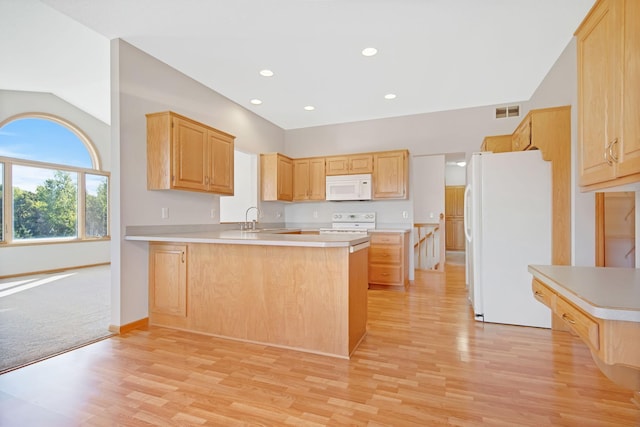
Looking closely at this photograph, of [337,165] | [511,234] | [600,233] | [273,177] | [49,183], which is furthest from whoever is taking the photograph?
[49,183]

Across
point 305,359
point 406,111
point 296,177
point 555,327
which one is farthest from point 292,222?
point 555,327

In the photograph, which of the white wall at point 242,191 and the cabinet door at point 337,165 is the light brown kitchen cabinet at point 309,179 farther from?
the white wall at point 242,191

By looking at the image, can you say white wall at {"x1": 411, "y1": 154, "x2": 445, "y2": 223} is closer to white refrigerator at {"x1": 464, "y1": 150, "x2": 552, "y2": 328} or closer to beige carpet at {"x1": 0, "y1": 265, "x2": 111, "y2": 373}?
white refrigerator at {"x1": 464, "y1": 150, "x2": 552, "y2": 328}

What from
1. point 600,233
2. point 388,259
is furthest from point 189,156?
point 600,233

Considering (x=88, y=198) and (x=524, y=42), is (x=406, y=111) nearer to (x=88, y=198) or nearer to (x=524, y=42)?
(x=524, y=42)

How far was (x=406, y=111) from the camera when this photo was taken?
200 inches

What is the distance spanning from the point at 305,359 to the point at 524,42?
364cm

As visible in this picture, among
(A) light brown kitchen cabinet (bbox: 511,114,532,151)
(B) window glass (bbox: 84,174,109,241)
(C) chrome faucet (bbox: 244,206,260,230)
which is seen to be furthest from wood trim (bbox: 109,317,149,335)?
(B) window glass (bbox: 84,174,109,241)

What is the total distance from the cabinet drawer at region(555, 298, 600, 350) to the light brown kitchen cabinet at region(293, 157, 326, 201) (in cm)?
427

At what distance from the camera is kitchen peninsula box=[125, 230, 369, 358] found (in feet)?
7.87

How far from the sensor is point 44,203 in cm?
575

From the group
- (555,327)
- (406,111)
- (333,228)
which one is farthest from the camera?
(333,228)

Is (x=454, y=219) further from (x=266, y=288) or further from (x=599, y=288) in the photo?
(x=599, y=288)

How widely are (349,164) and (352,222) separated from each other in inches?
40.8
